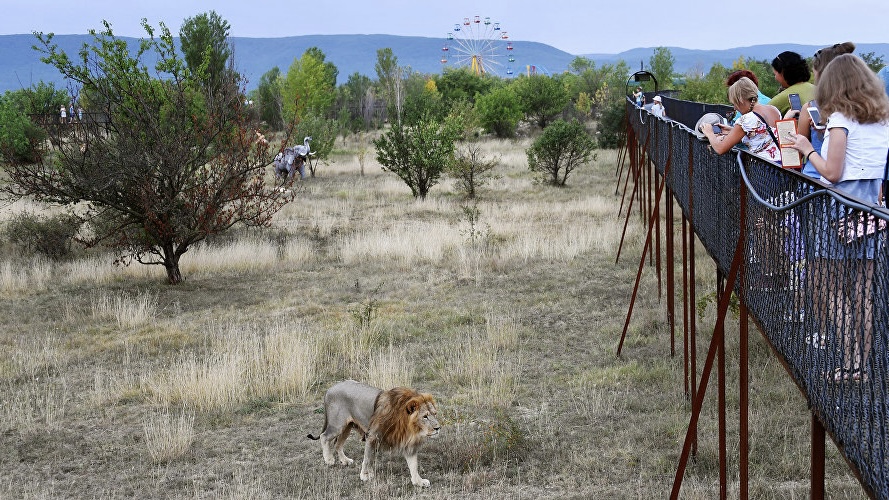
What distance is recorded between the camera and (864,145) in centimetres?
402

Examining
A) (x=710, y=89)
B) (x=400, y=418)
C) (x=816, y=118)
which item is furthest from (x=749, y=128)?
(x=710, y=89)

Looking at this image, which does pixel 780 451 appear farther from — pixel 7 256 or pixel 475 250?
pixel 7 256

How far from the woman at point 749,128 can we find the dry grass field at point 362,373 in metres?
1.94

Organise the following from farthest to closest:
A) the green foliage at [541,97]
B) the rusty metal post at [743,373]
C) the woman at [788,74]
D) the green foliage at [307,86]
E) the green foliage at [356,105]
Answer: the green foliage at [356,105] → the green foliage at [307,86] → the green foliage at [541,97] → the woman at [788,74] → the rusty metal post at [743,373]

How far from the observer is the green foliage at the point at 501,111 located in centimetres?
4553

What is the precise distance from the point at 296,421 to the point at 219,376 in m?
0.96

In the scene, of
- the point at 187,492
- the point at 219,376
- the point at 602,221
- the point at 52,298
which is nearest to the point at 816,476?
the point at 187,492

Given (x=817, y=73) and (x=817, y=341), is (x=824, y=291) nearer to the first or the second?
(x=817, y=341)

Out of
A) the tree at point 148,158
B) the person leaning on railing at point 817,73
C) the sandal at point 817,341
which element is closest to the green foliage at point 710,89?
the tree at point 148,158

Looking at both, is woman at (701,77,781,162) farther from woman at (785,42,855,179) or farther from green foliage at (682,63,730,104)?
Result: green foliage at (682,63,730,104)

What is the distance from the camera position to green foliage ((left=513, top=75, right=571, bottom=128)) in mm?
48625

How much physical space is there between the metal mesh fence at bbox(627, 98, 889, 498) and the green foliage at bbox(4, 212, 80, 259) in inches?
530

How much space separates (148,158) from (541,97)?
127ft

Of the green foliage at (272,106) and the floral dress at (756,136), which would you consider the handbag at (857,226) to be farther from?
the green foliage at (272,106)
